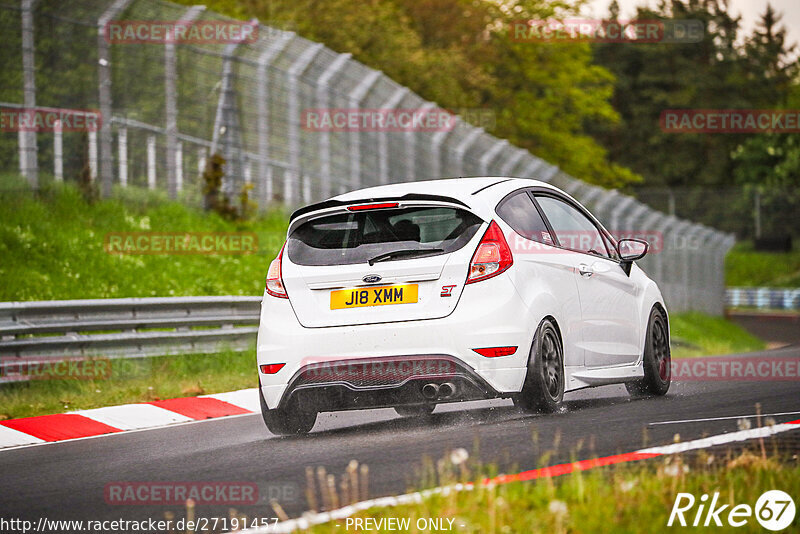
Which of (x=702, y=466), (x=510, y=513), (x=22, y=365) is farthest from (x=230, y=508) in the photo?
(x=22, y=365)

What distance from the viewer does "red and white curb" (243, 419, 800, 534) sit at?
18.9 ft

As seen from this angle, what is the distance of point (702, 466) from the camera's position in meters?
6.65

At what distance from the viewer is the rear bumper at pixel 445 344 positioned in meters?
8.42

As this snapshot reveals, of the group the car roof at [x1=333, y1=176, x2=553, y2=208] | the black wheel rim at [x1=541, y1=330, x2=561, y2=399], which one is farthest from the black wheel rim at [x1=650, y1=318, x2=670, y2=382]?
the car roof at [x1=333, y1=176, x2=553, y2=208]

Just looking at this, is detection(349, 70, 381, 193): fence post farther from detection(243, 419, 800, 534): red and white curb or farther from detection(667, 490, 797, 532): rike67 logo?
detection(667, 490, 797, 532): rike67 logo

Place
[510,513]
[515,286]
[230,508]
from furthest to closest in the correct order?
[515,286], [230,508], [510,513]

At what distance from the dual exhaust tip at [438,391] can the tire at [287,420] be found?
3.27 ft

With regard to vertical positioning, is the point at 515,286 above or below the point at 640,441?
above

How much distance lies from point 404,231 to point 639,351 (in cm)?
265

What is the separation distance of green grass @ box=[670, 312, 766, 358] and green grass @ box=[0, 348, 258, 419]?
11929mm

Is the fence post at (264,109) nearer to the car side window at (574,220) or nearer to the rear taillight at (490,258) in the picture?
the car side window at (574,220)

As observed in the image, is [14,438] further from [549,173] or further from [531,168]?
[549,173]

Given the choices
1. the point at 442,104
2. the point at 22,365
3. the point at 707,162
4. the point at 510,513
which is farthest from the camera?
the point at 707,162

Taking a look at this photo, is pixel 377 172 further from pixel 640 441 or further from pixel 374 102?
pixel 640 441
